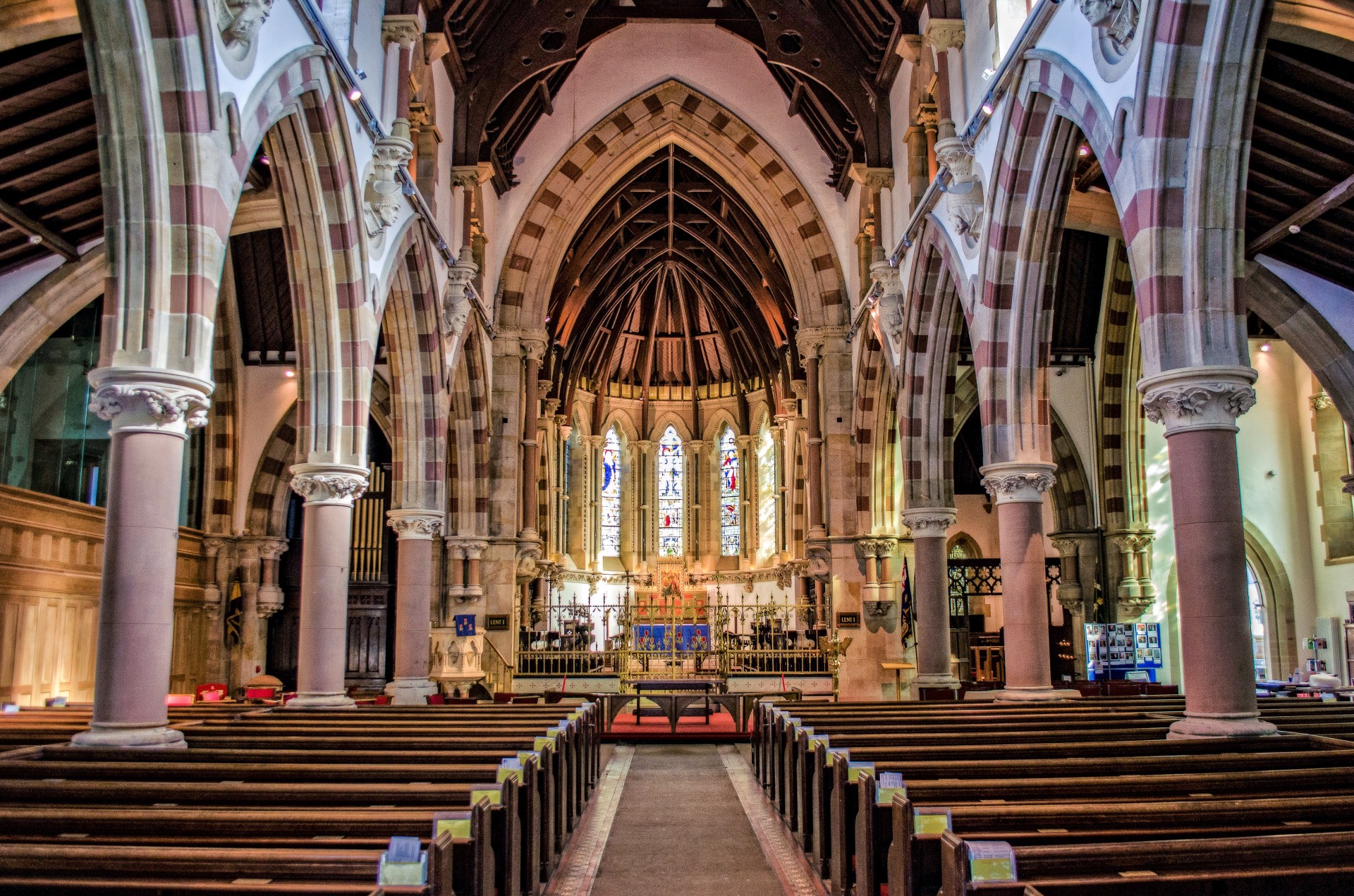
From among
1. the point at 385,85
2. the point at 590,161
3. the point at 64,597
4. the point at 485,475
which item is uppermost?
the point at 590,161

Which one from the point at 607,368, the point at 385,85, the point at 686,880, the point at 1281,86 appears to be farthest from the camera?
the point at 607,368

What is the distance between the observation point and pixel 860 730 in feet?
27.0

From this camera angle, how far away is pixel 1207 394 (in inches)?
296

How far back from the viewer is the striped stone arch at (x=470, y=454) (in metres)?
19.3

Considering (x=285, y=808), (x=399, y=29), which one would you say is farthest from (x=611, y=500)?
(x=285, y=808)

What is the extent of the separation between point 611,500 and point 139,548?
2870 cm

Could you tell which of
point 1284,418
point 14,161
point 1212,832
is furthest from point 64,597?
point 1284,418

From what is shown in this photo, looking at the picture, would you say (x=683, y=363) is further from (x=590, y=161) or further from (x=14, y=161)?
(x=14, y=161)

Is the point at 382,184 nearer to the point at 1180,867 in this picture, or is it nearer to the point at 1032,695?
the point at 1032,695

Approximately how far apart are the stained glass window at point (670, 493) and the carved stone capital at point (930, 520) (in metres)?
20.6

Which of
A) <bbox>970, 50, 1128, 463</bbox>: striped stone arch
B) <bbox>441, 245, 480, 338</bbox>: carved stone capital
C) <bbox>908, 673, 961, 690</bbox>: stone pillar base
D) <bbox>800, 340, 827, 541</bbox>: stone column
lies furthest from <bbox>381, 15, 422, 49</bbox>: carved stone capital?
<bbox>908, 673, 961, 690</bbox>: stone pillar base

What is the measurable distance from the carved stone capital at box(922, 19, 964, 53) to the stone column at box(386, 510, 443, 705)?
9.49m

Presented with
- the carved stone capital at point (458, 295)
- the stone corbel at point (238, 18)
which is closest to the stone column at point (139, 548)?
the stone corbel at point (238, 18)

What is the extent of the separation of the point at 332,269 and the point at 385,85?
3210 millimetres
